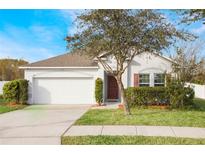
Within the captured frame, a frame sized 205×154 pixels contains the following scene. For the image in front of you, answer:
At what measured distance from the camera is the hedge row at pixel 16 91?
19156 mm

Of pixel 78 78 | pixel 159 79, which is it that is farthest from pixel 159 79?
pixel 78 78

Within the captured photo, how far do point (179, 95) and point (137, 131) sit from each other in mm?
6820

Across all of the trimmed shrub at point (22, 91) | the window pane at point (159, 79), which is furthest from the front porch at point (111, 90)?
the trimmed shrub at point (22, 91)

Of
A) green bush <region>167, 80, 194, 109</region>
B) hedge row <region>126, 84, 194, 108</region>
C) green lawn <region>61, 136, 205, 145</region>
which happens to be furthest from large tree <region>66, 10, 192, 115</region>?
green lawn <region>61, 136, 205, 145</region>

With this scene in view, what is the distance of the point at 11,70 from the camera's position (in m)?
22.4

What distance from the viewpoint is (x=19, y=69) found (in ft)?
69.6

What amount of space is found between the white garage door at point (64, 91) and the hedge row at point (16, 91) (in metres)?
0.89

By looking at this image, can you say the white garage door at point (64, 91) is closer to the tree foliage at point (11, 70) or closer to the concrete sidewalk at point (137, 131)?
the tree foliage at point (11, 70)

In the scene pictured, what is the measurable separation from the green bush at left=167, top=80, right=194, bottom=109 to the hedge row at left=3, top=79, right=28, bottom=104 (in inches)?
327

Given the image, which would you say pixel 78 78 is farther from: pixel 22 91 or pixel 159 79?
pixel 159 79

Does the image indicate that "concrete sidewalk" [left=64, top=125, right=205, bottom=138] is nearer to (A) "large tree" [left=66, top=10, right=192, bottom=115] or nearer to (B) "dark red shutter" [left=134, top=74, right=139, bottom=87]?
(A) "large tree" [left=66, top=10, right=192, bottom=115]

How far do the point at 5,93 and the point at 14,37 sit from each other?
12.9 feet
